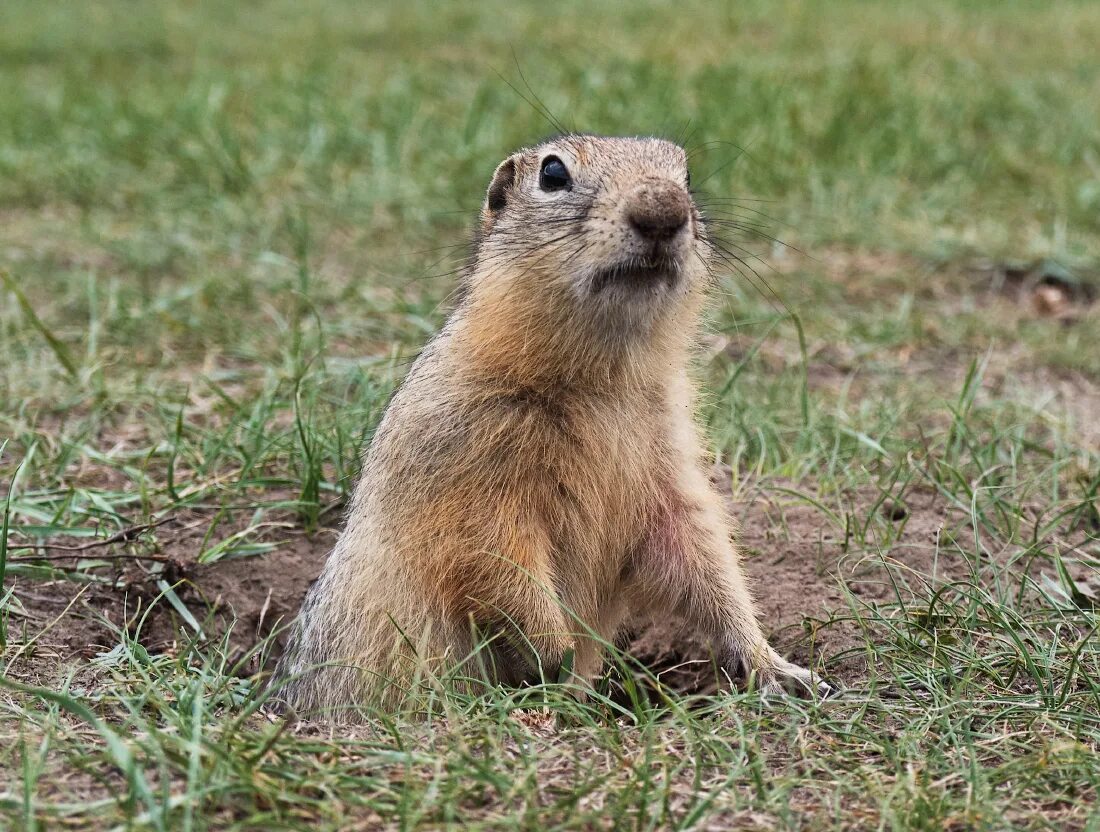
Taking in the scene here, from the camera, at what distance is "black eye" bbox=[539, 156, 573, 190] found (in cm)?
380

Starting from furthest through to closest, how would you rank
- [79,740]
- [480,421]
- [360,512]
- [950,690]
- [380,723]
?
[360,512], [480,421], [950,690], [380,723], [79,740]

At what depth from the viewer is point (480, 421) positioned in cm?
365

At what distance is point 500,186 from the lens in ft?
13.6

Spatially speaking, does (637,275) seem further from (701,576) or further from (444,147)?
(444,147)

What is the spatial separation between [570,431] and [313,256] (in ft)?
13.3

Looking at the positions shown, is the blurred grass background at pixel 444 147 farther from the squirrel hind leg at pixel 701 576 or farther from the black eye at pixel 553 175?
the squirrel hind leg at pixel 701 576

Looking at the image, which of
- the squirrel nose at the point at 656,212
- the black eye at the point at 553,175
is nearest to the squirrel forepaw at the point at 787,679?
the squirrel nose at the point at 656,212

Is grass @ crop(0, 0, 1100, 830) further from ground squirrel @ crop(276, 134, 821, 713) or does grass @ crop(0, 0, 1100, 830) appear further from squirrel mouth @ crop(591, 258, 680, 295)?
squirrel mouth @ crop(591, 258, 680, 295)

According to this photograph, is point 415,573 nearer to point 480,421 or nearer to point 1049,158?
point 480,421

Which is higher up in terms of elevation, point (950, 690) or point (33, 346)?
point (33, 346)

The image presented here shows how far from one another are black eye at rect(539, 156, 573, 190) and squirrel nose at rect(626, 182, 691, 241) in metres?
0.35

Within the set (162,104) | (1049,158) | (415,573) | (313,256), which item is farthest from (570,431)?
(162,104)

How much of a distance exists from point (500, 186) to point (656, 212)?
0.82m

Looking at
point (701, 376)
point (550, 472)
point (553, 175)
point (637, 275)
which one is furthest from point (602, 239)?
point (701, 376)
